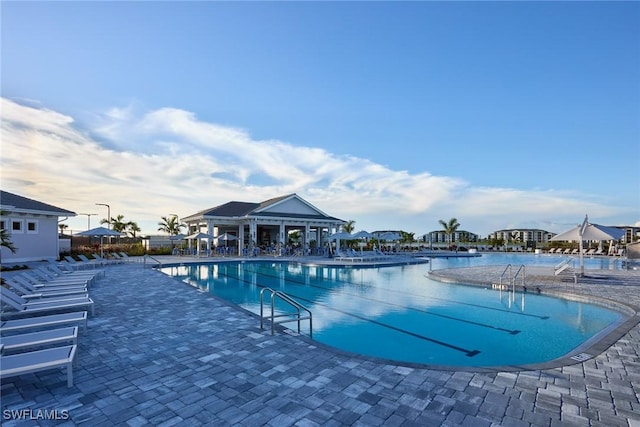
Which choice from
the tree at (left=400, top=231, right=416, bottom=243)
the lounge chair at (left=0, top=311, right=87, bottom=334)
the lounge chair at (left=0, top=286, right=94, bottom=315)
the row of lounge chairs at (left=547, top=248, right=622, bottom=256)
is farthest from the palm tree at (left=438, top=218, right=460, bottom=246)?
the lounge chair at (left=0, top=311, right=87, bottom=334)

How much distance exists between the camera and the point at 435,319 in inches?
341

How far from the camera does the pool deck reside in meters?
3.17

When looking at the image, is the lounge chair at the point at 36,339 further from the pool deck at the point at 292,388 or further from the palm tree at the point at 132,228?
the palm tree at the point at 132,228

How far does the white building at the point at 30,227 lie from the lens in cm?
1714

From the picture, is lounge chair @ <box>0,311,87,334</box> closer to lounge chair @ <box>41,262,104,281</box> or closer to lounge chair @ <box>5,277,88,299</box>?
lounge chair @ <box>5,277,88,299</box>

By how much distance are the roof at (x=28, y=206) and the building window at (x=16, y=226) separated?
948 mm

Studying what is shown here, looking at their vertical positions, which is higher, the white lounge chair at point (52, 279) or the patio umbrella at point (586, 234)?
the patio umbrella at point (586, 234)

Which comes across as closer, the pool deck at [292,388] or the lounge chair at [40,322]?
the pool deck at [292,388]

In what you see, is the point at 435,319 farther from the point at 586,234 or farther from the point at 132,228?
the point at 132,228

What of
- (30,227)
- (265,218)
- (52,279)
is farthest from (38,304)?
(265,218)

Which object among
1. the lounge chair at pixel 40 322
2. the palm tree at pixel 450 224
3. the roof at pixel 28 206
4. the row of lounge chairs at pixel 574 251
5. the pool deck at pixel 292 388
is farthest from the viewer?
the palm tree at pixel 450 224

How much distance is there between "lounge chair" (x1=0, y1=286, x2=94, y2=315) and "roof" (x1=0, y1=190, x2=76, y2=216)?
41.6 feet

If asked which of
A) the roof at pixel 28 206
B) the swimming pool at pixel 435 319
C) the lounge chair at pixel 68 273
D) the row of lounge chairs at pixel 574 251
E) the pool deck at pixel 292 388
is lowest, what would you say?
the row of lounge chairs at pixel 574 251

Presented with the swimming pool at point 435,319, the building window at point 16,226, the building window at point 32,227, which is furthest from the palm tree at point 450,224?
the building window at point 16,226
